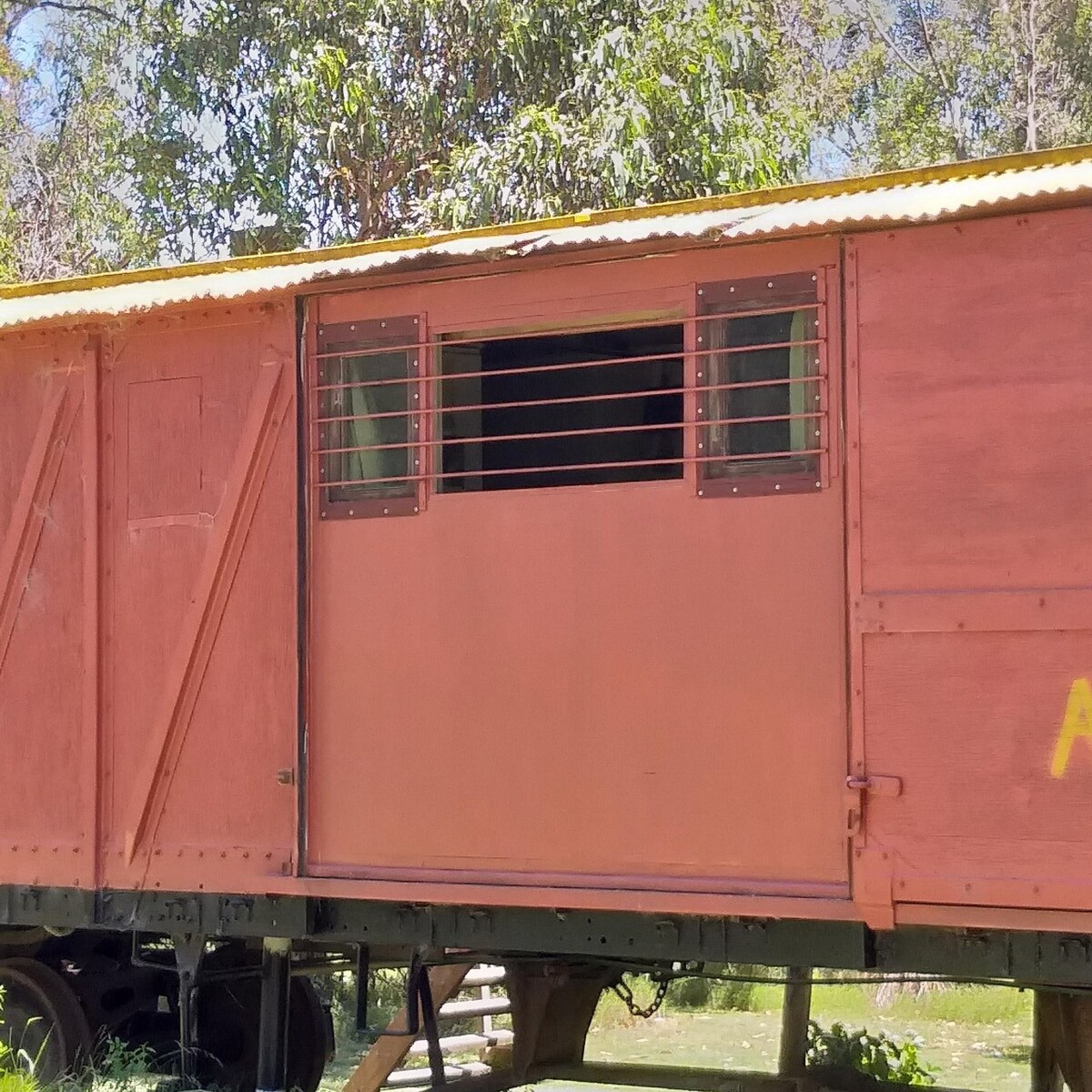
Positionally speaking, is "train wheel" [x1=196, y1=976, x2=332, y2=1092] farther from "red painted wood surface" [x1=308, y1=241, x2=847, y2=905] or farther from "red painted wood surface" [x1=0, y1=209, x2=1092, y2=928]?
"red painted wood surface" [x1=308, y1=241, x2=847, y2=905]

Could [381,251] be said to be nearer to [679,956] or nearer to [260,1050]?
[679,956]

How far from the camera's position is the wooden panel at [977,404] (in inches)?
182

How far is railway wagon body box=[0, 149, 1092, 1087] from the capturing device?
4.71 m

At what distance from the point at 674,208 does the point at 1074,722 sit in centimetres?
203

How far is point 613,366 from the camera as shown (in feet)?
20.2

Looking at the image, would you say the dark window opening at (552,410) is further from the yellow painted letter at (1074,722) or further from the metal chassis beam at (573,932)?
the yellow painted letter at (1074,722)

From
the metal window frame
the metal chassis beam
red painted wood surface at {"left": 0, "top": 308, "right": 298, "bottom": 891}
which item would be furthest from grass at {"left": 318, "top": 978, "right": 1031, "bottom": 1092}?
the metal window frame

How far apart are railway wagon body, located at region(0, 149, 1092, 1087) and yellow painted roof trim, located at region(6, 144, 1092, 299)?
28 millimetres

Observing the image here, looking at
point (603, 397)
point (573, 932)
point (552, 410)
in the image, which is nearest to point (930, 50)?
point (552, 410)

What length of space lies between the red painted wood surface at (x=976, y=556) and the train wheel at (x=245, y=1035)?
411cm

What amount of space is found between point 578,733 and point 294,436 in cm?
152

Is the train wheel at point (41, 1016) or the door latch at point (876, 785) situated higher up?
the door latch at point (876, 785)

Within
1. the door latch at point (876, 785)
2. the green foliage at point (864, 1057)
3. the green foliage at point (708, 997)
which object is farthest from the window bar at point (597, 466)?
the green foliage at point (708, 997)

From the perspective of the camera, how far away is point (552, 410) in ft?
20.8
